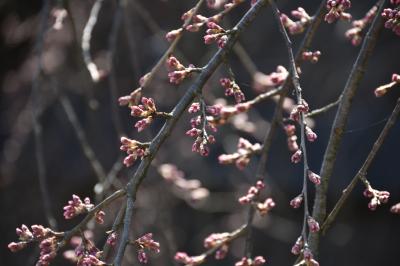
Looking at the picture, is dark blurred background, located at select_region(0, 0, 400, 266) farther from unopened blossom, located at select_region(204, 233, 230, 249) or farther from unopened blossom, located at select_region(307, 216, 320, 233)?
unopened blossom, located at select_region(307, 216, 320, 233)

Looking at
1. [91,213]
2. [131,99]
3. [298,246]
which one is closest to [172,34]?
[131,99]

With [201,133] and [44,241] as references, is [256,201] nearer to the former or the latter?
[201,133]

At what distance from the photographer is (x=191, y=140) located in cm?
525

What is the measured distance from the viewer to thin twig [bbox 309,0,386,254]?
185cm

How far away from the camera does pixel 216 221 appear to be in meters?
5.34

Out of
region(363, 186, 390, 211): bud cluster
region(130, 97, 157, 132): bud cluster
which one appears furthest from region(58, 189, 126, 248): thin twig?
region(363, 186, 390, 211): bud cluster

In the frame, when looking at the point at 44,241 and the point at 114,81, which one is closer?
the point at 44,241

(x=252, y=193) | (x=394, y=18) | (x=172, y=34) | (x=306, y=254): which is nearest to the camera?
(x=306, y=254)

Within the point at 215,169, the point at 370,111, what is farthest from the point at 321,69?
the point at 215,169

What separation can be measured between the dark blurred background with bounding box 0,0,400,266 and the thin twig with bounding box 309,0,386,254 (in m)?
2.69

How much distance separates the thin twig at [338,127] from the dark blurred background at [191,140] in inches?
106

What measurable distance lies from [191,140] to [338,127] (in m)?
3.32

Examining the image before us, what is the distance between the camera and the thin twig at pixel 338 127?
1.85 m

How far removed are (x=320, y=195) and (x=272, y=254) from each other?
3.51 metres
